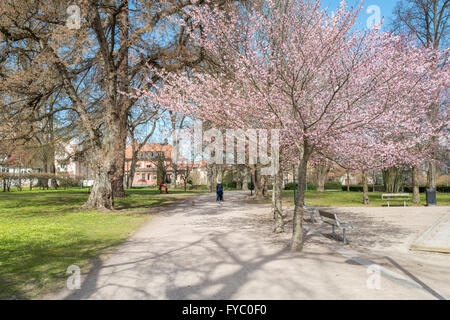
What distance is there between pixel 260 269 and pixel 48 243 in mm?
5531

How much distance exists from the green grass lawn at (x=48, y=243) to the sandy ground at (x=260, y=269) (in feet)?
1.70

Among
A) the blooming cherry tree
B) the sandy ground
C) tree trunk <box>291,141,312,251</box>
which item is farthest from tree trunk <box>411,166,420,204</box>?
tree trunk <box>291,141,312,251</box>

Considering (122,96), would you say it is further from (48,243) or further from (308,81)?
(308,81)

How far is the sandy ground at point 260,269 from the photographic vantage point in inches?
183

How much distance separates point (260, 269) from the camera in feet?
19.2

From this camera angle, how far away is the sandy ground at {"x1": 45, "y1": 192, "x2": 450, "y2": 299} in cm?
466

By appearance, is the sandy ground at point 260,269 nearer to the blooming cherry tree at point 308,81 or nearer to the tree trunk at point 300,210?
the tree trunk at point 300,210

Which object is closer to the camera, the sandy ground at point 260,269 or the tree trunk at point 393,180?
the sandy ground at point 260,269

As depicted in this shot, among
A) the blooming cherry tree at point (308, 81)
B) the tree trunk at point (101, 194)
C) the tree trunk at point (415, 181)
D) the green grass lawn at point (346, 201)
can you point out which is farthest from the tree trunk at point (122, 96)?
the tree trunk at point (415, 181)

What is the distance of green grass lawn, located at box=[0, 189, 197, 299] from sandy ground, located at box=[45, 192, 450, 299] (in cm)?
52

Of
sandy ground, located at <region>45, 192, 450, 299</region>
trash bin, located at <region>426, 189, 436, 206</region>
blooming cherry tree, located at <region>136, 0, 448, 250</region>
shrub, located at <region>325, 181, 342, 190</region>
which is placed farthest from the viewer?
shrub, located at <region>325, 181, 342, 190</region>

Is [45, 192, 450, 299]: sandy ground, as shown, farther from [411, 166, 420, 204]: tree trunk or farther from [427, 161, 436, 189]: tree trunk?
[427, 161, 436, 189]: tree trunk

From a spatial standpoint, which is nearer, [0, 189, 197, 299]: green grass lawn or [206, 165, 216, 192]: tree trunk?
[0, 189, 197, 299]: green grass lawn
